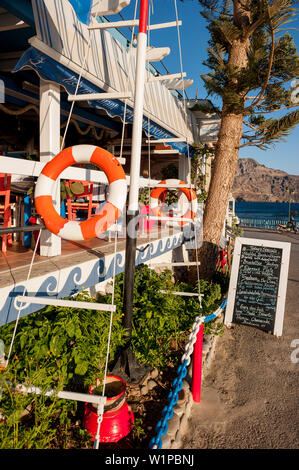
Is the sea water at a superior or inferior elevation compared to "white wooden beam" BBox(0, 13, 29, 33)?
inferior

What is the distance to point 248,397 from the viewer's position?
11.2ft

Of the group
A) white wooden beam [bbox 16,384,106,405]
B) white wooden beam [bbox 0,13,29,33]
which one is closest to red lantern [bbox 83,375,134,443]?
white wooden beam [bbox 16,384,106,405]

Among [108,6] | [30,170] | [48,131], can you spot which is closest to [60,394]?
[30,170]

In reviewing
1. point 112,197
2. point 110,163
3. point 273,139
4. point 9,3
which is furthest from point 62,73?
point 273,139

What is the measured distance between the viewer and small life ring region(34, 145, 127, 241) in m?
2.60

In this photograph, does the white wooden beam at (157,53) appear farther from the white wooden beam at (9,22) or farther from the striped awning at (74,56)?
the white wooden beam at (9,22)

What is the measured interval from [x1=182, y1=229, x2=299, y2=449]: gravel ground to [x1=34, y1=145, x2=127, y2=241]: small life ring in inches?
85.6

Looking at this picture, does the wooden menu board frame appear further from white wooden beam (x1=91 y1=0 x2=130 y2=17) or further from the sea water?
the sea water

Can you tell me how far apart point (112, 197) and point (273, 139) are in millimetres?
5178

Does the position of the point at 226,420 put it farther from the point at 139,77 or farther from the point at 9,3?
the point at 9,3

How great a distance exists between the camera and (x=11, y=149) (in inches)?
316

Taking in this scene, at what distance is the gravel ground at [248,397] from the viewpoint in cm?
278

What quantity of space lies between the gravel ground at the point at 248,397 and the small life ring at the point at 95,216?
218 cm

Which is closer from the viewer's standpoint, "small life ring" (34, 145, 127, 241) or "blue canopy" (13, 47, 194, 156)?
"small life ring" (34, 145, 127, 241)
